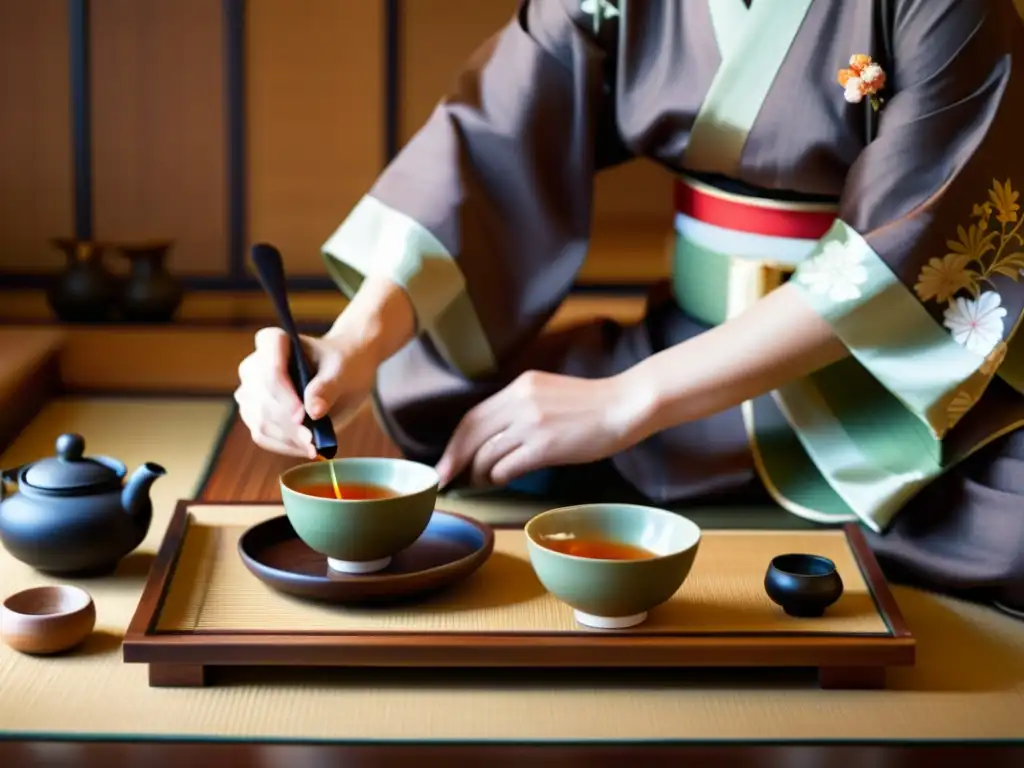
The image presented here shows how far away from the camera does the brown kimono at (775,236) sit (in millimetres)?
1875

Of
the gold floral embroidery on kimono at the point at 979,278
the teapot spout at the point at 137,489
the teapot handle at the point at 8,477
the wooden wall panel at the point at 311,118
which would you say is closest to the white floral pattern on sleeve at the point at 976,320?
the gold floral embroidery on kimono at the point at 979,278

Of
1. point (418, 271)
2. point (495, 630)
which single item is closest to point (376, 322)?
point (418, 271)

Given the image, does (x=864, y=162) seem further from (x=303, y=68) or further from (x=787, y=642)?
(x=303, y=68)

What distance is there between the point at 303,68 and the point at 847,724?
2605mm

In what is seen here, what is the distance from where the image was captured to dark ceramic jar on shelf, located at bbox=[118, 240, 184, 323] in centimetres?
330

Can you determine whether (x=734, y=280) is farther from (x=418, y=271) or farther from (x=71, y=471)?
(x=71, y=471)

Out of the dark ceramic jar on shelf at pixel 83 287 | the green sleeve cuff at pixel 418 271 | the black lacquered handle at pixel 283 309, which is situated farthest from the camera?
the dark ceramic jar on shelf at pixel 83 287

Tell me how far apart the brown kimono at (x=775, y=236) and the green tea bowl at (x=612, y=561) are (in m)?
0.43

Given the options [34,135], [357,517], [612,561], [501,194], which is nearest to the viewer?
[612,561]

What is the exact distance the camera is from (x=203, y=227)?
12.2 ft

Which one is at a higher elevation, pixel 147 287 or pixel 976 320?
pixel 976 320

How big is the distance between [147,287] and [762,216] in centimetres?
166

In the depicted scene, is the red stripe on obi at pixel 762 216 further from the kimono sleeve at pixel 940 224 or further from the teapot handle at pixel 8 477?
the teapot handle at pixel 8 477

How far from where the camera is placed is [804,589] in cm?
164
